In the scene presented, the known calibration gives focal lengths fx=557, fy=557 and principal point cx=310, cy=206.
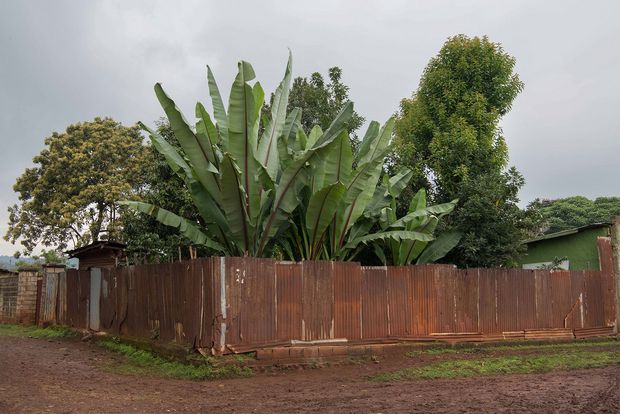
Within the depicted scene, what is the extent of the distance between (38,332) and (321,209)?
→ 11672 mm

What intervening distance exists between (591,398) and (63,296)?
52.6ft

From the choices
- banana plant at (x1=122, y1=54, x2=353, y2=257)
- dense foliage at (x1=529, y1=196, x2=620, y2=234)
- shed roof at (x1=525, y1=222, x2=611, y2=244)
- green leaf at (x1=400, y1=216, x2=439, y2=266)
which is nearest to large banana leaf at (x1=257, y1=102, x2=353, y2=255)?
banana plant at (x1=122, y1=54, x2=353, y2=257)

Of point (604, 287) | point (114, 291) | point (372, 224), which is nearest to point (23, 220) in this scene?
point (114, 291)

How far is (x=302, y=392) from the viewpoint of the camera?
8680mm

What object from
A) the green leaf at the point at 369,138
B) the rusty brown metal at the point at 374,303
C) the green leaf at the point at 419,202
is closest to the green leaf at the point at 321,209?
the rusty brown metal at the point at 374,303

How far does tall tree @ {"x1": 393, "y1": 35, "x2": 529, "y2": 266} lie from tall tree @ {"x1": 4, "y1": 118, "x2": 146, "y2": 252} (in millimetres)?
15999

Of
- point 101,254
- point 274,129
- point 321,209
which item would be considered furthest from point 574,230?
point 101,254

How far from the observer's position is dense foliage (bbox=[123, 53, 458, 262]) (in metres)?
10.9

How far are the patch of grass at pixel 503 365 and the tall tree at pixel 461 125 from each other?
4218mm

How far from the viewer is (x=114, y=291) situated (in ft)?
47.6

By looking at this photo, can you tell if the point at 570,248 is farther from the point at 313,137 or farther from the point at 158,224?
the point at 158,224

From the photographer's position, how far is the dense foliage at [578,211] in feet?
145

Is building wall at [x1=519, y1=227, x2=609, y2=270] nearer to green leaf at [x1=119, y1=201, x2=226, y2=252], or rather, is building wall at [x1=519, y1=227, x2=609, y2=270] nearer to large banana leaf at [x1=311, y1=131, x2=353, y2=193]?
large banana leaf at [x1=311, y1=131, x2=353, y2=193]

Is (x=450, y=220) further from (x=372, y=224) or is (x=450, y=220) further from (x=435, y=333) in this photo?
(x=435, y=333)
